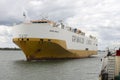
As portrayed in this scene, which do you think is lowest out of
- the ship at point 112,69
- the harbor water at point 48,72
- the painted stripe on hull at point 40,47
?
the harbor water at point 48,72

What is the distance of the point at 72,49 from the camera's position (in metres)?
65.3

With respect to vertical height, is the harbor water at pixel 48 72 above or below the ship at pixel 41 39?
below

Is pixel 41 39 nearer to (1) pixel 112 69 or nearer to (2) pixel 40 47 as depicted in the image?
(2) pixel 40 47

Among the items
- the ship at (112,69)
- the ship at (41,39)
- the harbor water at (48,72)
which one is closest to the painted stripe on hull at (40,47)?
the ship at (41,39)

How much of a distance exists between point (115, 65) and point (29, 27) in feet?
117

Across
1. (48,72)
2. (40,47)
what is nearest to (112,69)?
(48,72)

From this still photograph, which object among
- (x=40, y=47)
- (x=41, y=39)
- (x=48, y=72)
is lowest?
(x=48, y=72)

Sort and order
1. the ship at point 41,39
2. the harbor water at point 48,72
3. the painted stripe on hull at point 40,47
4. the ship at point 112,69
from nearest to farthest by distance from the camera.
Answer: the ship at point 112,69 → the harbor water at point 48,72 → the painted stripe on hull at point 40,47 → the ship at point 41,39

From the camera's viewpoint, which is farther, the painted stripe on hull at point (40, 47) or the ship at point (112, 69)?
the painted stripe on hull at point (40, 47)

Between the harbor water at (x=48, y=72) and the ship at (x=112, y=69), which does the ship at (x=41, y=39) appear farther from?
the ship at (x=112, y=69)

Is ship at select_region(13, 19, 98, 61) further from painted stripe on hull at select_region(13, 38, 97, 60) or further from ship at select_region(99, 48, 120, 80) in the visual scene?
ship at select_region(99, 48, 120, 80)

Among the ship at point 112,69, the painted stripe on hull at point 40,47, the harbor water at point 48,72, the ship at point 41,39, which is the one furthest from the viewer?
the ship at point 41,39

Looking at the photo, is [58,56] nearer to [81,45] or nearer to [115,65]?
[81,45]

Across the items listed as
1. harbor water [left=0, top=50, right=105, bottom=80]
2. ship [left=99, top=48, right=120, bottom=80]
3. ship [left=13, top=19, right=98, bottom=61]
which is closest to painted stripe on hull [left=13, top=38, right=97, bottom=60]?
ship [left=13, top=19, right=98, bottom=61]
